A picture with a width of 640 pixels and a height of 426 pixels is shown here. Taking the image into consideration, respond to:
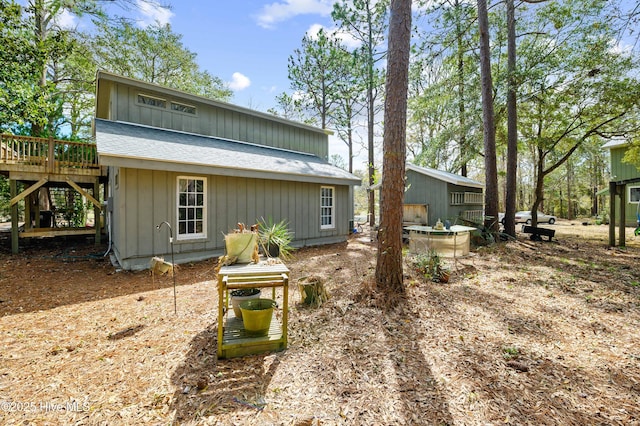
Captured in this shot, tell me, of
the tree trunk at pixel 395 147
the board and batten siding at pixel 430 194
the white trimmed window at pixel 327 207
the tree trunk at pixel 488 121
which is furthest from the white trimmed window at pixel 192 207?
the tree trunk at pixel 488 121

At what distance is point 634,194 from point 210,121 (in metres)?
21.5

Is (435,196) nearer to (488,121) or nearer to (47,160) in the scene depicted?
(488,121)

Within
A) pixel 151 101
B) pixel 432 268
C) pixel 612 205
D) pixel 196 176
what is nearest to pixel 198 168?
pixel 196 176

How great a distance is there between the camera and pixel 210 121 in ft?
31.2

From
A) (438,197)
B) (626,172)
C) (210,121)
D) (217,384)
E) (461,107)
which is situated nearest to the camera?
(217,384)

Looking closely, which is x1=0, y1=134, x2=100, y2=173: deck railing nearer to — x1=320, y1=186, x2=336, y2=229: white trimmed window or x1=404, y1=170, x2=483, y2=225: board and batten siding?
x1=320, y1=186, x2=336, y2=229: white trimmed window

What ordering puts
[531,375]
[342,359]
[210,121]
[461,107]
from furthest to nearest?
[461,107] → [210,121] → [342,359] → [531,375]

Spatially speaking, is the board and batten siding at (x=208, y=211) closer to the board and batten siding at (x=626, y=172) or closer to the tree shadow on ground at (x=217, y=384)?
the tree shadow on ground at (x=217, y=384)

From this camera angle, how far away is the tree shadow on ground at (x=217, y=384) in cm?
213

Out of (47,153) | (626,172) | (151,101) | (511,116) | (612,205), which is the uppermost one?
(511,116)

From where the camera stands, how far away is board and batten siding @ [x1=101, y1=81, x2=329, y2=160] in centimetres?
785

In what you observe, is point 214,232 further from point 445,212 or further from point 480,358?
point 445,212

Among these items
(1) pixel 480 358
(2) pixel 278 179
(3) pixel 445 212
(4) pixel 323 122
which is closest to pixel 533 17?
(3) pixel 445 212

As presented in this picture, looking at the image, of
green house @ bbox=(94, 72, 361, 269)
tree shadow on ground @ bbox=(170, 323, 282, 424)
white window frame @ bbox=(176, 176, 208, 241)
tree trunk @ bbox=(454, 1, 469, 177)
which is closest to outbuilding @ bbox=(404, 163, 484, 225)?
green house @ bbox=(94, 72, 361, 269)
